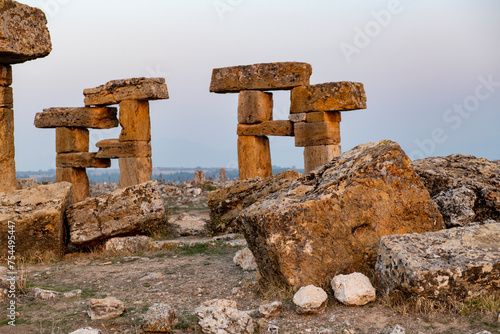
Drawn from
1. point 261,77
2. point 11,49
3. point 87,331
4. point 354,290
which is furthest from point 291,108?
point 87,331

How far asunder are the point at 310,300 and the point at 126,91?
10.6 metres

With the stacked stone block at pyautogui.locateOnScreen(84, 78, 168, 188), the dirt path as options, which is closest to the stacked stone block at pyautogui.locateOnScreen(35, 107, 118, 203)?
the stacked stone block at pyautogui.locateOnScreen(84, 78, 168, 188)

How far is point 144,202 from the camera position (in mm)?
8570

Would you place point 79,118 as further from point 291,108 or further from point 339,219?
point 339,219

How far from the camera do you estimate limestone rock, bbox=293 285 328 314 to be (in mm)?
4520

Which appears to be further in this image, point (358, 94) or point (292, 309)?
point (358, 94)

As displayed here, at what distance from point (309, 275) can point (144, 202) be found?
4250 millimetres

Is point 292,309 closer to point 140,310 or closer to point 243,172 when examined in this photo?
point 140,310

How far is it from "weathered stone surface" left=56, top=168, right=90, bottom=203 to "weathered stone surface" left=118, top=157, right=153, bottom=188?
196 centimetres

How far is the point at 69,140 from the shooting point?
49.8 feet

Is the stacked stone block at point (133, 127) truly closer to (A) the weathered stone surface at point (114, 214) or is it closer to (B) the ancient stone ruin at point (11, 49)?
(B) the ancient stone ruin at point (11, 49)

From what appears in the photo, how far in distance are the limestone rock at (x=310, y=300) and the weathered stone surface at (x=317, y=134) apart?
8433 millimetres

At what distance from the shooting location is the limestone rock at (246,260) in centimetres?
627

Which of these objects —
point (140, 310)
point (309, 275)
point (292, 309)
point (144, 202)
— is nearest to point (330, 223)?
point (309, 275)
